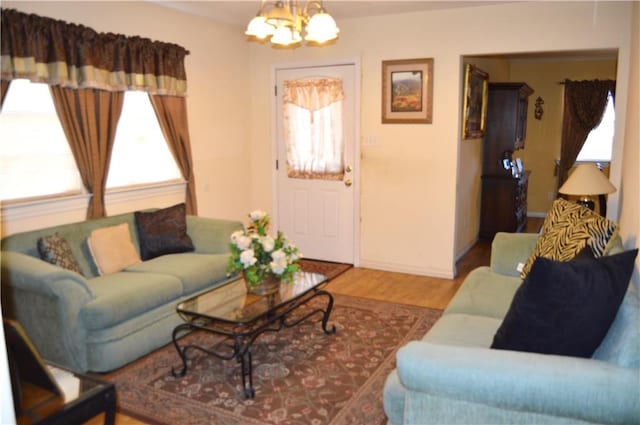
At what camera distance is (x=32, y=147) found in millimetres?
3564

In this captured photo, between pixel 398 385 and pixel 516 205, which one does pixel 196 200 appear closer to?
pixel 398 385

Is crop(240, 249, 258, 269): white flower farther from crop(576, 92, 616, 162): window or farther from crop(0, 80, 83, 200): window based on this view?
crop(576, 92, 616, 162): window

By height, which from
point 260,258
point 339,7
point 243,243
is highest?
point 339,7

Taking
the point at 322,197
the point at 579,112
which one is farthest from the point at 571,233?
the point at 579,112

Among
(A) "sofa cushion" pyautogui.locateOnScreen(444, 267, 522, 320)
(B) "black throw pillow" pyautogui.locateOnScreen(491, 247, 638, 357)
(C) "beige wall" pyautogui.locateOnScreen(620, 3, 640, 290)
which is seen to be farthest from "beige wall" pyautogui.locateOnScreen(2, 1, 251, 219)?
(C) "beige wall" pyautogui.locateOnScreen(620, 3, 640, 290)

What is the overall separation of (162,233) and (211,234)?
15.8 inches

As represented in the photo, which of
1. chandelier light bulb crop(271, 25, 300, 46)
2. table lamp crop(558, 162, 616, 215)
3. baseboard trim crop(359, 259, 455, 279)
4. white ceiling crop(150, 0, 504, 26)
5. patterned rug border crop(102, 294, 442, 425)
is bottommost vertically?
patterned rug border crop(102, 294, 442, 425)

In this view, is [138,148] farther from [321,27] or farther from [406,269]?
[406,269]

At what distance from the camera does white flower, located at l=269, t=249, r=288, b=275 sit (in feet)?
10.1

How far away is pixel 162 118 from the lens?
450cm

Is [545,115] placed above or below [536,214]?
above

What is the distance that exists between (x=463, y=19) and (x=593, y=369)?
12.4ft

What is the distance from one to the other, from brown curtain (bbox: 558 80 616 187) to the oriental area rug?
511cm

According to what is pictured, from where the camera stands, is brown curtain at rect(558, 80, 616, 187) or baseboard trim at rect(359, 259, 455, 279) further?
brown curtain at rect(558, 80, 616, 187)
